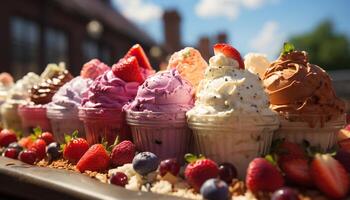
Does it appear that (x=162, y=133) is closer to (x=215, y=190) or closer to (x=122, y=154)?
(x=122, y=154)

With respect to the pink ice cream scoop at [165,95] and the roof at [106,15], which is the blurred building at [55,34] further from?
the pink ice cream scoop at [165,95]

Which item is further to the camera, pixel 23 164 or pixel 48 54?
pixel 48 54

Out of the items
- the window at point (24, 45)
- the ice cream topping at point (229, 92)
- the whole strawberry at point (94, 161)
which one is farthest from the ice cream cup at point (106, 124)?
the window at point (24, 45)

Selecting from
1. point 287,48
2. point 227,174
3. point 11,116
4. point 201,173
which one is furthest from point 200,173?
point 11,116

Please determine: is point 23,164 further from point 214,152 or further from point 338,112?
point 338,112

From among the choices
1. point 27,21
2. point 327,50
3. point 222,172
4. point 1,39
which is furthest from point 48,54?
point 327,50

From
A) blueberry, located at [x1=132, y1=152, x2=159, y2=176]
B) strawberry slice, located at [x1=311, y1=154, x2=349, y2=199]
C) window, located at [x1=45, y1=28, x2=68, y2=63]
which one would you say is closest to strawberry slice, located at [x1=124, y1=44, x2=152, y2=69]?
blueberry, located at [x1=132, y1=152, x2=159, y2=176]

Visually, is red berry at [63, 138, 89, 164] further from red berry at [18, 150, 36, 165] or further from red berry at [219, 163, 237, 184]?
red berry at [219, 163, 237, 184]
